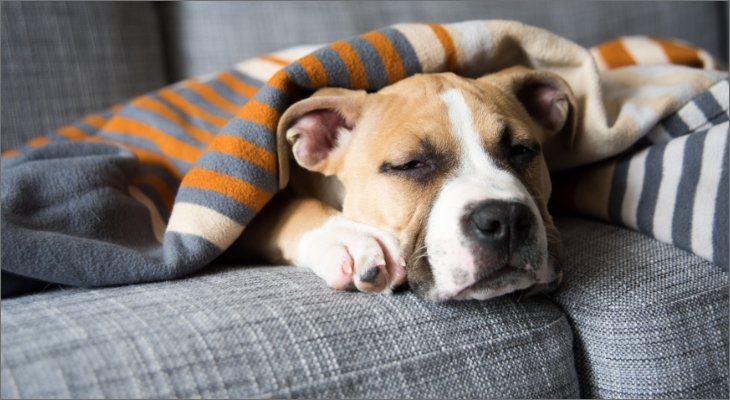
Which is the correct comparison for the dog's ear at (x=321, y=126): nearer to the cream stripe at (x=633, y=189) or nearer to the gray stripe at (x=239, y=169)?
the gray stripe at (x=239, y=169)

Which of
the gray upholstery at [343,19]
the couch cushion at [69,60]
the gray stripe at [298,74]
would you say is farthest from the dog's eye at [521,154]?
the couch cushion at [69,60]

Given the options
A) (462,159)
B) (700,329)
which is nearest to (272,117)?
(462,159)

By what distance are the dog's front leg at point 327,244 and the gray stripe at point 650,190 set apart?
658 mm

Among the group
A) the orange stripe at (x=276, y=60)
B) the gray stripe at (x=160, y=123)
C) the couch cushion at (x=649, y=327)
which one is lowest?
the couch cushion at (x=649, y=327)

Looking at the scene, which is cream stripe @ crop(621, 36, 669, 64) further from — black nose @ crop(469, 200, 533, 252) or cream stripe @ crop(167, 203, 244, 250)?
cream stripe @ crop(167, 203, 244, 250)

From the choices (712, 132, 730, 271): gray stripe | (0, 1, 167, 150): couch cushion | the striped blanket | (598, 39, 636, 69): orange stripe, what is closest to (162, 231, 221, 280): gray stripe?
the striped blanket

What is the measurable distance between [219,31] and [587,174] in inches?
56.7

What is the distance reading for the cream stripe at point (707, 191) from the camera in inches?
54.7

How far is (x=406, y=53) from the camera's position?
160 centimetres

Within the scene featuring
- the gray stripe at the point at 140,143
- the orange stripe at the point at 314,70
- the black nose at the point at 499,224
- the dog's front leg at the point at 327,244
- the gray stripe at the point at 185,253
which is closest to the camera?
the black nose at the point at 499,224

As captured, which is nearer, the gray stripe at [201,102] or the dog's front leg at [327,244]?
the dog's front leg at [327,244]

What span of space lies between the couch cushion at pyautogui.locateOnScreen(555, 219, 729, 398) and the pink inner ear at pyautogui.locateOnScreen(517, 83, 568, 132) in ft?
1.44

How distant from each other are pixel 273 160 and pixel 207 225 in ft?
0.68

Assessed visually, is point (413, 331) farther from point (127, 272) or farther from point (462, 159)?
point (127, 272)
